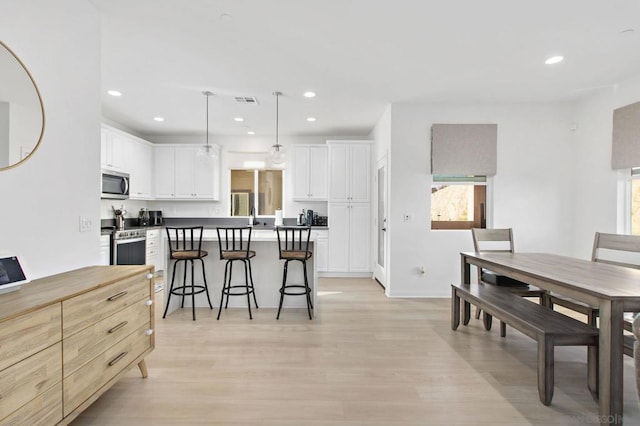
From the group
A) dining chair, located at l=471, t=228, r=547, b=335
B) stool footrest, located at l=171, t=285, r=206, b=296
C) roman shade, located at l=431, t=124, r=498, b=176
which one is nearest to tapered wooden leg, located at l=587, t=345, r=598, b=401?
dining chair, located at l=471, t=228, r=547, b=335

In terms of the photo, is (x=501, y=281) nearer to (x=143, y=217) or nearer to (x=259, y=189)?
(x=259, y=189)

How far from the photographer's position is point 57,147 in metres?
2.00

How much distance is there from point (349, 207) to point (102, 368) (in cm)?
439

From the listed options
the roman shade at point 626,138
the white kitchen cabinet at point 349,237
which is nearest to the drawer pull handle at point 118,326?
the white kitchen cabinet at point 349,237

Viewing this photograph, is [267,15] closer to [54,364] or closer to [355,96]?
[355,96]

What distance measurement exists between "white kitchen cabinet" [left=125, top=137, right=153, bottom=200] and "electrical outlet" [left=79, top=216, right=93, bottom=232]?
3.46m

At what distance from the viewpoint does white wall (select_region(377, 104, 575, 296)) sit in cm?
435

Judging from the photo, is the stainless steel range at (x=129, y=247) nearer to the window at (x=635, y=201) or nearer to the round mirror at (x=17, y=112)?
the round mirror at (x=17, y=112)

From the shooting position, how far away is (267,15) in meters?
2.42

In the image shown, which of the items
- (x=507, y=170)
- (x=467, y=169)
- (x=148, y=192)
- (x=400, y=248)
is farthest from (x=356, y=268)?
(x=148, y=192)

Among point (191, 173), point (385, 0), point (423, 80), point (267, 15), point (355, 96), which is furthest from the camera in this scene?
point (191, 173)

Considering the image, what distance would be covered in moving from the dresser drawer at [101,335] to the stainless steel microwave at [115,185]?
11.0 feet

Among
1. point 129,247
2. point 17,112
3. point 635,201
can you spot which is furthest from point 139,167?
point 635,201

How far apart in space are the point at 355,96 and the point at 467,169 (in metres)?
1.83
